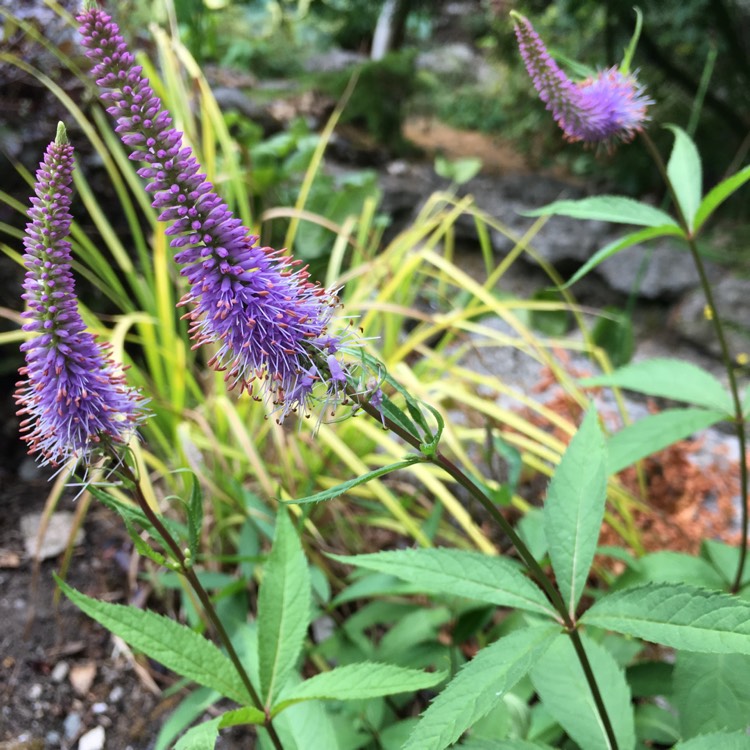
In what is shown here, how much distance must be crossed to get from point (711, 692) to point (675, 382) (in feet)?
2.19

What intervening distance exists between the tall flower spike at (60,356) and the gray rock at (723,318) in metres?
3.28

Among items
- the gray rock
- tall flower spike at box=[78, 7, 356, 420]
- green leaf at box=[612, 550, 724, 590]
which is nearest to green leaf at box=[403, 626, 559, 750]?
tall flower spike at box=[78, 7, 356, 420]

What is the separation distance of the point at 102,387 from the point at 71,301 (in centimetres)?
12

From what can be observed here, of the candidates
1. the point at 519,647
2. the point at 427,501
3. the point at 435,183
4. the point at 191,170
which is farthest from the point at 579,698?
the point at 435,183

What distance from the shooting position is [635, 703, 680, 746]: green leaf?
53.2 inches

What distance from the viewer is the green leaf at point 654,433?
1400mm

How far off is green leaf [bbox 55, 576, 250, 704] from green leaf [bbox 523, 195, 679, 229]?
92 cm

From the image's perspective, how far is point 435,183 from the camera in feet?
16.9

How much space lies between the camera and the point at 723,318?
349 cm

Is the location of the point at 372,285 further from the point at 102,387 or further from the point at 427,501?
the point at 102,387

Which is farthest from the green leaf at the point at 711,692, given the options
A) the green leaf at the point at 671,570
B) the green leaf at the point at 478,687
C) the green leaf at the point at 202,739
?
the green leaf at the point at 202,739

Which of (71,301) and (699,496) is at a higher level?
(71,301)

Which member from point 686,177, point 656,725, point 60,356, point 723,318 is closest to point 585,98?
point 686,177

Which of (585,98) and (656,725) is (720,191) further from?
(656,725)
